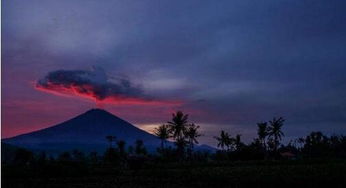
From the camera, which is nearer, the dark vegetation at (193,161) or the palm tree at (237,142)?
the dark vegetation at (193,161)

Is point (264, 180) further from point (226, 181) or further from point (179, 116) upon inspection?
point (179, 116)

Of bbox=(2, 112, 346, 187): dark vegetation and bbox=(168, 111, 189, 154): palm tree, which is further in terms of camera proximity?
bbox=(168, 111, 189, 154): palm tree

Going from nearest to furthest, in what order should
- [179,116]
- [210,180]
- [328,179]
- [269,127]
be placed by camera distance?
[328,179] < [210,180] < [179,116] < [269,127]

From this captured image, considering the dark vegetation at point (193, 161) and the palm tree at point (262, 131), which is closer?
the dark vegetation at point (193, 161)

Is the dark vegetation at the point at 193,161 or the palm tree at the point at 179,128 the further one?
the palm tree at the point at 179,128

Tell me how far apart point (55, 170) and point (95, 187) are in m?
17.2

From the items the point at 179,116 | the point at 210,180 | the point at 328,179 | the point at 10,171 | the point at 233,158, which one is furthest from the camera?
the point at 179,116

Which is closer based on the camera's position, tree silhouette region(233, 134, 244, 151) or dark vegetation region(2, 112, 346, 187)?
dark vegetation region(2, 112, 346, 187)

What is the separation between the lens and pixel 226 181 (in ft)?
92.9

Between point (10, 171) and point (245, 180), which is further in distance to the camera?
point (10, 171)

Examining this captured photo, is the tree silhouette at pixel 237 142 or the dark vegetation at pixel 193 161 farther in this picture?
the tree silhouette at pixel 237 142

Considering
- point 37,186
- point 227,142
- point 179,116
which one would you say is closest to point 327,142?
point 227,142

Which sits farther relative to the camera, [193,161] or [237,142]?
[237,142]

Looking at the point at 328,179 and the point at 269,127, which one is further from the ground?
the point at 269,127
